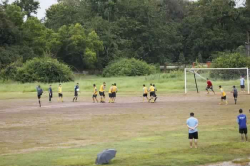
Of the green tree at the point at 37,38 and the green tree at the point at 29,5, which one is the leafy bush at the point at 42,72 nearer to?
the green tree at the point at 37,38

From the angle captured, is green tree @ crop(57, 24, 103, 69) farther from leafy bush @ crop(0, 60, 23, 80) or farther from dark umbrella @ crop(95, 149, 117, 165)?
dark umbrella @ crop(95, 149, 117, 165)

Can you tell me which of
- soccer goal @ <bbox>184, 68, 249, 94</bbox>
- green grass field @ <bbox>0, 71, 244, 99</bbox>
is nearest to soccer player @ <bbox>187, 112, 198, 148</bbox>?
soccer goal @ <bbox>184, 68, 249, 94</bbox>

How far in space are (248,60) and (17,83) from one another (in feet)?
106

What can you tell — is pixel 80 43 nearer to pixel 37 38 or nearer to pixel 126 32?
pixel 37 38

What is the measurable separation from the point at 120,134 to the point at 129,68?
5497 centimetres

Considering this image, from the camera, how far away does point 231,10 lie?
87938 millimetres

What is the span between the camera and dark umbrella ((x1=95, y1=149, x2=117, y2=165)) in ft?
54.4

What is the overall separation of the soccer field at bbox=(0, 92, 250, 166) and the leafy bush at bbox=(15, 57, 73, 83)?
2875cm

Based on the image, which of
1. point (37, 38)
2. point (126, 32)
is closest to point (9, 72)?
point (37, 38)

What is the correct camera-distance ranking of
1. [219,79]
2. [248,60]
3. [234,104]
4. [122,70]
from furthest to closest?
[122,70], [248,60], [219,79], [234,104]

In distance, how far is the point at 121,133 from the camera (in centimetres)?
2422

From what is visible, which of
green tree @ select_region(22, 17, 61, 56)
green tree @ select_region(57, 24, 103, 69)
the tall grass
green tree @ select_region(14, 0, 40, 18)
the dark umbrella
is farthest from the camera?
green tree @ select_region(14, 0, 40, 18)

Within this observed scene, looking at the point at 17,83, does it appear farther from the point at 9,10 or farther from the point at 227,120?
the point at 227,120

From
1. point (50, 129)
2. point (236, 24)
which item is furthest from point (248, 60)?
point (50, 129)
